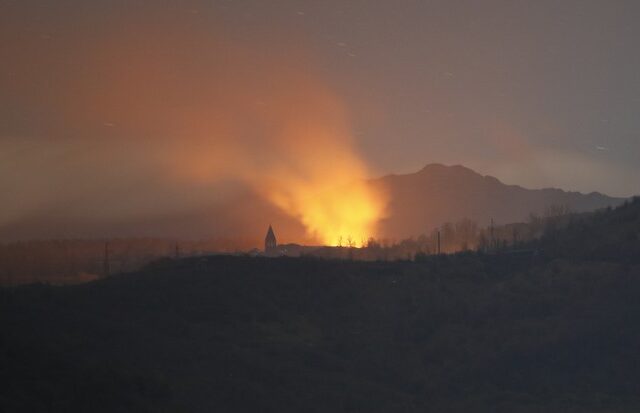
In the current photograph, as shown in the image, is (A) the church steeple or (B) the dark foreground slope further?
(A) the church steeple

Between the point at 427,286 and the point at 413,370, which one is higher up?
the point at 427,286

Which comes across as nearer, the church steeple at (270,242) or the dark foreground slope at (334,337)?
the dark foreground slope at (334,337)

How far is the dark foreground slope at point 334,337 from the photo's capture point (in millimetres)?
41531

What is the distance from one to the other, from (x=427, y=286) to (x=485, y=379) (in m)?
17.0

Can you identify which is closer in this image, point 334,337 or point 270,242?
point 334,337

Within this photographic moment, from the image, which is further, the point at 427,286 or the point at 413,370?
the point at 427,286

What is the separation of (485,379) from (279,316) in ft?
42.3

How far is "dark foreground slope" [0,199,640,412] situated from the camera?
136 ft

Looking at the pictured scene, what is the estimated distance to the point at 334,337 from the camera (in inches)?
2506

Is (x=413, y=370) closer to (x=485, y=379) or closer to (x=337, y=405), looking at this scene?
(x=485, y=379)

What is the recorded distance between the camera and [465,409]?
53.5 metres

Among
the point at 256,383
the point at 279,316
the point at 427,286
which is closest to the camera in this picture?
the point at 256,383

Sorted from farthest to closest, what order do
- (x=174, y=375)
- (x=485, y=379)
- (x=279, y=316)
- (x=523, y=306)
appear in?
(x=523, y=306) → (x=279, y=316) → (x=485, y=379) → (x=174, y=375)

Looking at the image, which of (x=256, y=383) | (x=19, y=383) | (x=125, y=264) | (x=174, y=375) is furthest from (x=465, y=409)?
(x=125, y=264)
